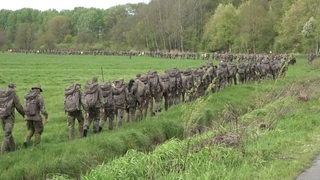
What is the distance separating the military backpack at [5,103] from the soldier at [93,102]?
115 inches

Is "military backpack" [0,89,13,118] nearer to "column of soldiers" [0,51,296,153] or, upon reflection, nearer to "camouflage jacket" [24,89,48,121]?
"column of soldiers" [0,51,296,153]

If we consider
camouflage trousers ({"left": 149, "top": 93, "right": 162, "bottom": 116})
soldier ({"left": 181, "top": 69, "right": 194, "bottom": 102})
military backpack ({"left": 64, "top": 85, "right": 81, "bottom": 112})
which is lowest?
camouflage trousers ({"left": 149, "top": 93, "right": 162, "bottom": 116})

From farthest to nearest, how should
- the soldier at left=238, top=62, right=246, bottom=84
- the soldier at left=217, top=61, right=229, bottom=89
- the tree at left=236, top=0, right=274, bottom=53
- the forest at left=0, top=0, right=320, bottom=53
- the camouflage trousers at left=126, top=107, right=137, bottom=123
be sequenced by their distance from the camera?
1. the tree at left=236, top=0, right=274, bottom=53
2. the forest at left=0, top=0, right=320, bottom=53
3. the soldier at left=238, top=62, right=246, bottom=84
4. the soldier at left=217, top=61, right=229, bottom=89
5. the camouflage trousers at left=126, top=107, right=137, bottom=123

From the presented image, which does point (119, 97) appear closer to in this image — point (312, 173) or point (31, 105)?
point (31, 105)

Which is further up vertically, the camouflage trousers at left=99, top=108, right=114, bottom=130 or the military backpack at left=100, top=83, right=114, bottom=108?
the military backpack at left=100, top=83, right=114, bottom=108

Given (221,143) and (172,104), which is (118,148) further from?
(172,104)

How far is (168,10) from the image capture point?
12012 centimetres

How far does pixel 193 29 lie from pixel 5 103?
107797 mm

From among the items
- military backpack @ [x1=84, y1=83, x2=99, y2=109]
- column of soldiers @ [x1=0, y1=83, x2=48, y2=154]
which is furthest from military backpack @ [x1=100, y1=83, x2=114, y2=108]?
column of soldiers @ [x1=0, y1=83, x2=48, y2=154]

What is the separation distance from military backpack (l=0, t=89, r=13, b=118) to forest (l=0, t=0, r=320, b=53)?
57873 millimetres

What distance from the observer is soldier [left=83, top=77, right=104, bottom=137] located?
663 inches

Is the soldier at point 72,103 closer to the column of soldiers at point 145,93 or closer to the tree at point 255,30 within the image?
the column of soldiers at point 145,93

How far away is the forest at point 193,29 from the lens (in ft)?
258

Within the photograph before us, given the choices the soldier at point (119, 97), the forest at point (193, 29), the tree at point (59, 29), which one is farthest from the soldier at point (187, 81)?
the tree at point (59, 29)
